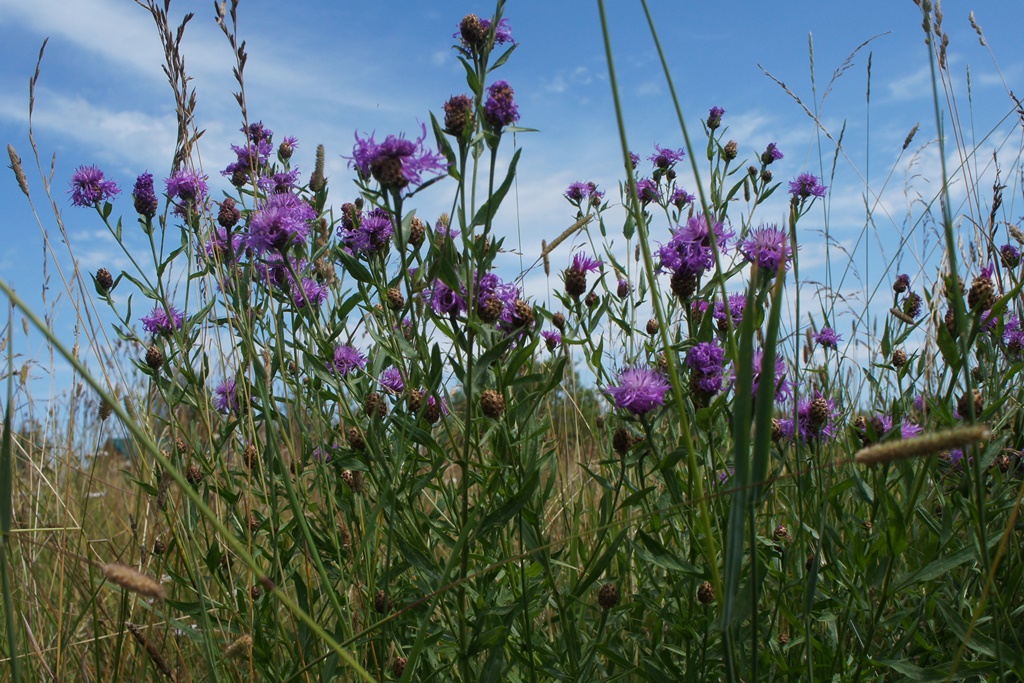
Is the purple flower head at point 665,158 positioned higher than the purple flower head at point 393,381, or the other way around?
the purple flower head at point 665,158

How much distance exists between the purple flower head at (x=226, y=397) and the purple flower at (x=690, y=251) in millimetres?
1179

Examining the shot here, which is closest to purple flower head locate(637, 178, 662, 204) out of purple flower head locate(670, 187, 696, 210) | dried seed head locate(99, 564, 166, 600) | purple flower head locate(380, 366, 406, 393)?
purple flower head locate(670, 187, 696, 210)

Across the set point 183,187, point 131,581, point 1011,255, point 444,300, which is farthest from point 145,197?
point 1011,255

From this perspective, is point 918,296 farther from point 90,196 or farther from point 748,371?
point 90,196

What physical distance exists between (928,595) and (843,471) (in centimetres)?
76

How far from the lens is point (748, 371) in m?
0.66

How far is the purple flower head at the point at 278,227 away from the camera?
168 centimetres

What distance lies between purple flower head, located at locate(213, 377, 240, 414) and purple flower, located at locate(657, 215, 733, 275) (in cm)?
118

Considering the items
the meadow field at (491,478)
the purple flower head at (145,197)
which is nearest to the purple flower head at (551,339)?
the meadow field at (491,478)

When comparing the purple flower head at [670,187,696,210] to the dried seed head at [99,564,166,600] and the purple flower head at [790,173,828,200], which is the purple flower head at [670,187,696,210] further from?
the dried seed head at [99,564,166,600]

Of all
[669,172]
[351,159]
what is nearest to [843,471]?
[669,172]

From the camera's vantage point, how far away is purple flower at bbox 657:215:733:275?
63.2 inches

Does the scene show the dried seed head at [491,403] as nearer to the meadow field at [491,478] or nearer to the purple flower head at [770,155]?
the meadow field at [491,478]

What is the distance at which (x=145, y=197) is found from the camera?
2334mm
